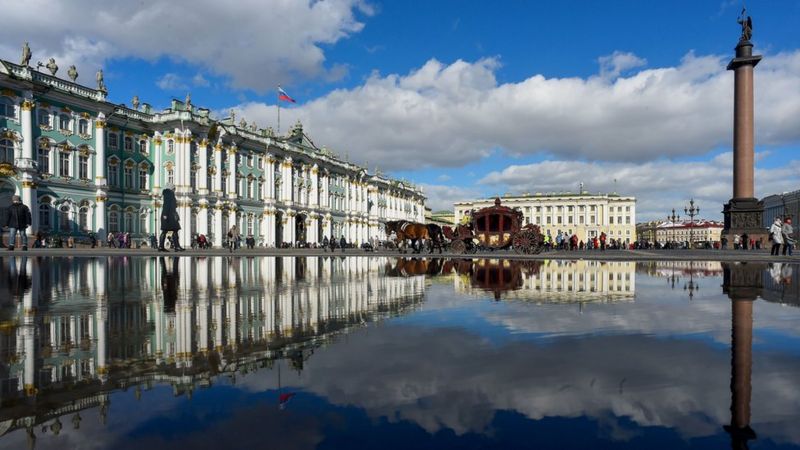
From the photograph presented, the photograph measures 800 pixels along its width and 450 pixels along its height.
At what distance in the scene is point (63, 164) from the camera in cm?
4212

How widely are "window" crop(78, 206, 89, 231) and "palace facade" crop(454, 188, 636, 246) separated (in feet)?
339

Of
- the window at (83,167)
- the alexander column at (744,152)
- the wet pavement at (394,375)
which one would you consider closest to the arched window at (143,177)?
the window at (83,167)

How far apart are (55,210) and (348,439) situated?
47.1m

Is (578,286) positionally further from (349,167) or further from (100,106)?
(349,167)

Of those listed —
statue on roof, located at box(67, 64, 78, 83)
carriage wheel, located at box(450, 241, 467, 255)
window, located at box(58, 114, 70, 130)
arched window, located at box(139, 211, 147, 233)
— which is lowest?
carriage wheel, located at box(450, 241, 467, 255)

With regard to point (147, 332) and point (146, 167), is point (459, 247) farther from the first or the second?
point (146, 167)

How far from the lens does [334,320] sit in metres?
5.93

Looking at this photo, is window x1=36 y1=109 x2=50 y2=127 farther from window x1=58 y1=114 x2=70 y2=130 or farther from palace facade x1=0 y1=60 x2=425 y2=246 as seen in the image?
window x1=58 y1=114 x2=70 y2=130

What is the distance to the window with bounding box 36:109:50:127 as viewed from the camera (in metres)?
40.0

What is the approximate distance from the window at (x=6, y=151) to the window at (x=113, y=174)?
9.27m

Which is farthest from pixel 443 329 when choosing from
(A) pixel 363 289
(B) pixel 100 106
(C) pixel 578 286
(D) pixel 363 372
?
A: (B) pixel 100 106

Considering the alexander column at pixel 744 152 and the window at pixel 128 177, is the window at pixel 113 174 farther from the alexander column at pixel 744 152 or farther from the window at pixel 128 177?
the alexander column at pixel 744 152

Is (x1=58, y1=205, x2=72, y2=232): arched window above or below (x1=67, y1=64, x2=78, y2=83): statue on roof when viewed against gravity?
below

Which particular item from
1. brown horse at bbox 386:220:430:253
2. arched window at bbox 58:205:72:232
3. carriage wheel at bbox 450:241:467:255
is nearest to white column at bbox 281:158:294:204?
arched window at bbox 58:205:72:232
